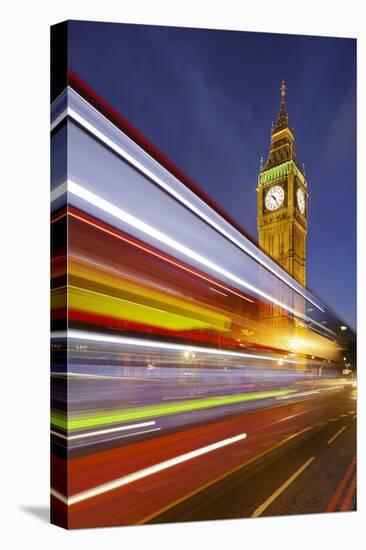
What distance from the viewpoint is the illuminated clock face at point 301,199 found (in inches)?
356

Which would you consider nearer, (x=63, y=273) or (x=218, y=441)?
(x=63, y=273)

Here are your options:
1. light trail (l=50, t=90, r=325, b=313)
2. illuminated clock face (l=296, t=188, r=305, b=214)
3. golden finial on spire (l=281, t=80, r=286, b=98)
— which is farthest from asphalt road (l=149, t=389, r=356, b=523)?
golden finial on spire (l=281, t=80, r=286, b=98)

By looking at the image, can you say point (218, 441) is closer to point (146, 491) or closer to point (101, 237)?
point (146, 491)

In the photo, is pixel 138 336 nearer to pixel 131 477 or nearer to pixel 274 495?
pixel 131 477

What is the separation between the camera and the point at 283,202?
849 centimetres

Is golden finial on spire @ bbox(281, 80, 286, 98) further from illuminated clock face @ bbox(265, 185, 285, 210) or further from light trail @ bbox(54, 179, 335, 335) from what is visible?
light trail @ bbox(54, 179, 335, 335)

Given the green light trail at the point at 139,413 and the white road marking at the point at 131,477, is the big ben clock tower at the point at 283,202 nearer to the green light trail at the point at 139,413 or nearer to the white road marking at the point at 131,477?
the green light trail at the point at 139,413

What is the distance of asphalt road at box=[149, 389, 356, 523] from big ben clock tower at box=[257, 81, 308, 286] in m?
2.47

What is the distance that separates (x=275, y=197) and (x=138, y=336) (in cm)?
357

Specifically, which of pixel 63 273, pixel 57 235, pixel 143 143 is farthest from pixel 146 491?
pixel 143 143

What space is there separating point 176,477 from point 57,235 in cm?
349

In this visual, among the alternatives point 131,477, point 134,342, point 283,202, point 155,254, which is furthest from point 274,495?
point 283,202

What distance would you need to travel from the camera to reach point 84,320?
6320mm

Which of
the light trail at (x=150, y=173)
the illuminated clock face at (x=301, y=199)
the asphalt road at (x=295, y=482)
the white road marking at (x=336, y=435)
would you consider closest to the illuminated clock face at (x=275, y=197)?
the illuminated clock face at (x=301, y=199)
